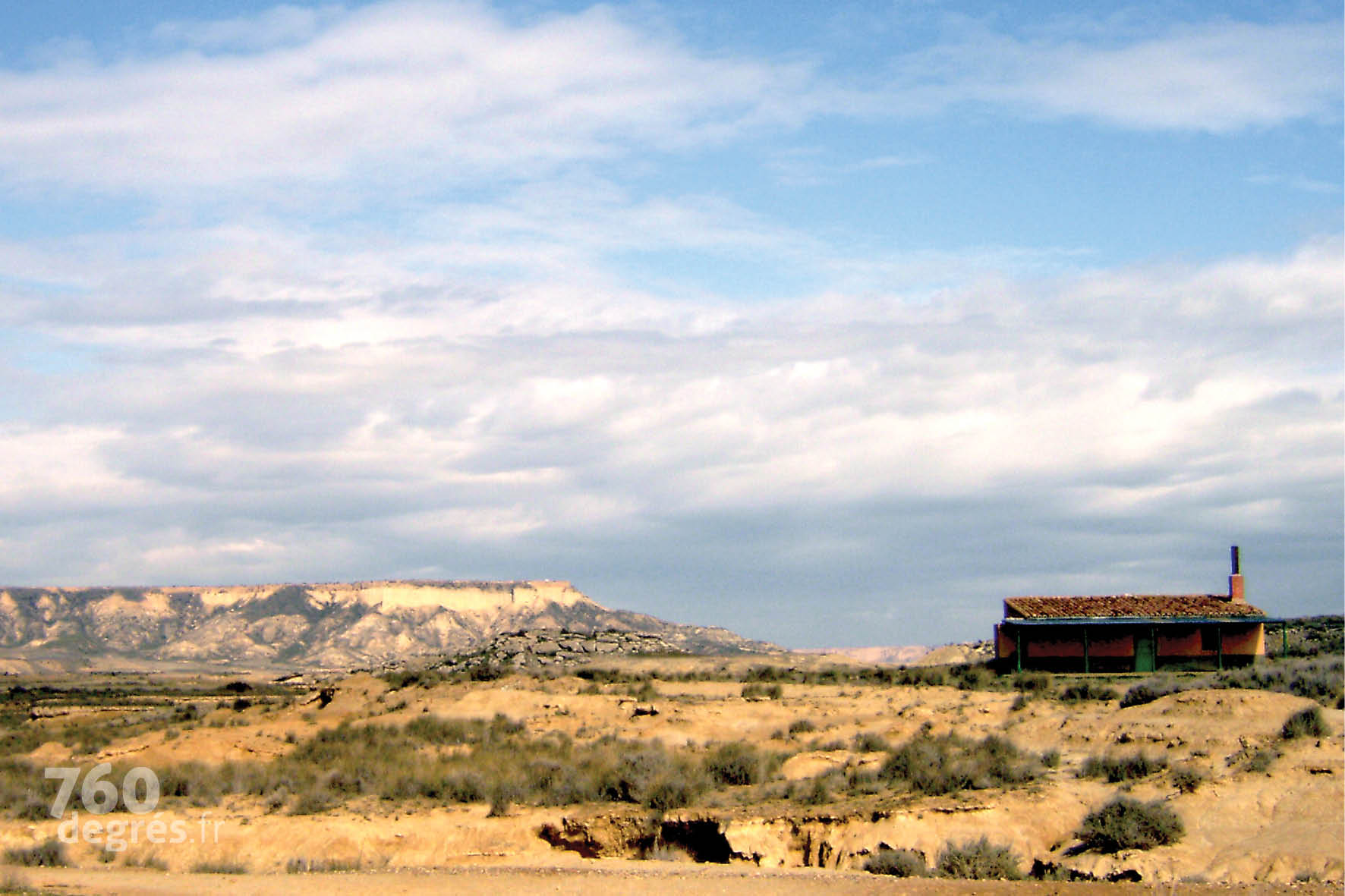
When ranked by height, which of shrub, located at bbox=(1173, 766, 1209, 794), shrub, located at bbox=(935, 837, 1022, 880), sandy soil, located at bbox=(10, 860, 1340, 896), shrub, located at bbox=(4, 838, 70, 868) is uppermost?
shrub, located at bbox=(1173, 766, 1209, 794)

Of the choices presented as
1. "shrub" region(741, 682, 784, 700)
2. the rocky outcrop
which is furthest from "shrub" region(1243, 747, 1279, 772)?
the rocky outcrop

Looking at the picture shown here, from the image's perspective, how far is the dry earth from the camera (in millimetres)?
19234

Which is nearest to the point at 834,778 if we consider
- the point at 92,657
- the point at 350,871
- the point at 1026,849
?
the point at 1026,849

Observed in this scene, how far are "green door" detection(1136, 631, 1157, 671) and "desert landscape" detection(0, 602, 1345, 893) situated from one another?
191 centimetres

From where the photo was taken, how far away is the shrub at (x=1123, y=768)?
24344mm

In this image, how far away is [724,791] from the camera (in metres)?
27.6

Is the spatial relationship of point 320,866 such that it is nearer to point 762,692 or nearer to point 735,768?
point 735,768

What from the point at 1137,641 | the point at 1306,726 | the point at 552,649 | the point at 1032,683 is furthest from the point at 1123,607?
the point at 552,649

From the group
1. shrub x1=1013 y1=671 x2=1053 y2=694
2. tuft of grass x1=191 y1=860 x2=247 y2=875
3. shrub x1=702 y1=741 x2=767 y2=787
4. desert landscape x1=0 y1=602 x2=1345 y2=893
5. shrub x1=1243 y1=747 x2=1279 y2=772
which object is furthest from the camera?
shrub x1=1013 y1=671 x2=1053 y2=694

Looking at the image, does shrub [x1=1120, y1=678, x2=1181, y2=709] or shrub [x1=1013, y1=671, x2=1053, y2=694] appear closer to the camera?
shrub [x1=1120, y1=678, x2=1181, y2=709]

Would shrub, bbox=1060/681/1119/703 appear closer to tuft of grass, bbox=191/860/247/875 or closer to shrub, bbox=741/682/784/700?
shrub, bbox=741/682/784/700

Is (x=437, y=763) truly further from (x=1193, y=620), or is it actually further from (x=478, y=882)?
(x=1193, y=620)

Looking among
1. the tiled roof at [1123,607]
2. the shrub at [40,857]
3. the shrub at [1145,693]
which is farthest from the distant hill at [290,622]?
the shrub at [40,857]

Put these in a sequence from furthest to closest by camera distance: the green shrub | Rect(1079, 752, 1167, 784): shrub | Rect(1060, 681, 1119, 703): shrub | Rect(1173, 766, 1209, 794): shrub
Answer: Rect(1060, 681, 1119, 703): shrub → the green shrub → Rect(1079, 752, 1167, 784): shrub → Rect(1173, 766, 1209, 794): shrub
